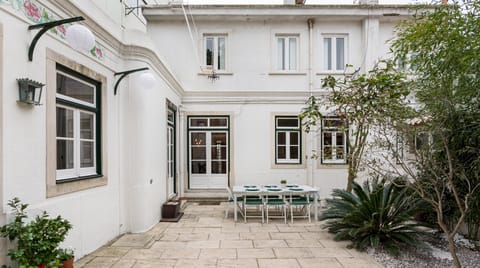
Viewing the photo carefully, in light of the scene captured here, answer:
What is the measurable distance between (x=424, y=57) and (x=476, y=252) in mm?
2978

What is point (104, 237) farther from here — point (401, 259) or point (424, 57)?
point (424, 57)

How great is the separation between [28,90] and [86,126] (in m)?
1.47

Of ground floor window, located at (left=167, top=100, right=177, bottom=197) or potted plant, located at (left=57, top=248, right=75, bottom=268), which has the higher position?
ground floor window, located at (left=167, top=100, right=177, bottom=197)

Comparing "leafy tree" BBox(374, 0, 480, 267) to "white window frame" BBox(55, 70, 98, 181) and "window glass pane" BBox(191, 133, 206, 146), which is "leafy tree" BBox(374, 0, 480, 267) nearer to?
"white window frame" BBox(55, 70, 98, 181)

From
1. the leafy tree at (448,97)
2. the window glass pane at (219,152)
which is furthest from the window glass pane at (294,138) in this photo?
the leafy tree at (448,97)

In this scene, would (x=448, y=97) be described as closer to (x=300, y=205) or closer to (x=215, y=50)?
(x=300, y=205)

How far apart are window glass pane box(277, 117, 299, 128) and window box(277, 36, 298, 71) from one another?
151 cm

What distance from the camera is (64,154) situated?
3764 millimetres

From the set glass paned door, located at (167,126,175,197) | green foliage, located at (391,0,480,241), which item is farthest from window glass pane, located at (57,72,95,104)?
green foliage, located at (391,0,480,241)

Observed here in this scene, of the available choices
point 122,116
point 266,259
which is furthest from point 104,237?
point 266,259

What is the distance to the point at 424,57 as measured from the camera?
3.95 metres

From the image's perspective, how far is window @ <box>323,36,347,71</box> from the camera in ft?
29.6

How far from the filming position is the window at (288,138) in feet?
29.5

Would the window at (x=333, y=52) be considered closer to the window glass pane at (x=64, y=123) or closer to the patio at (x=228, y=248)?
the patio at (x=228, y=248)
